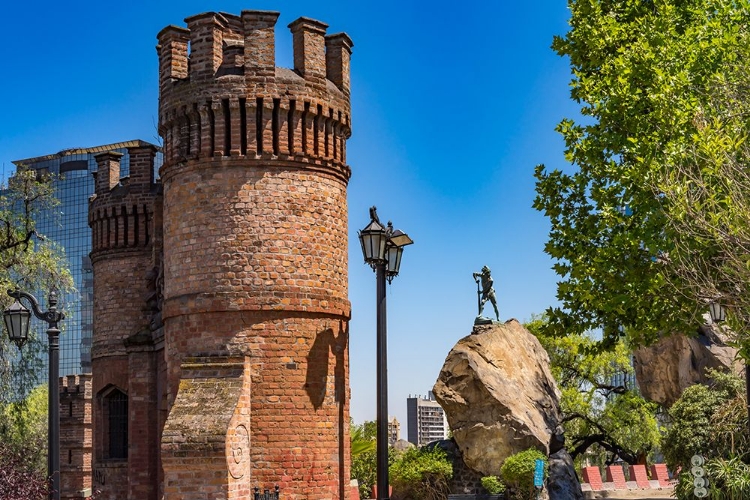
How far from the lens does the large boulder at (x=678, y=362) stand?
110 ft

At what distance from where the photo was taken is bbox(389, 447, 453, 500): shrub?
28.2 m

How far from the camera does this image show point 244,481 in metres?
18.5

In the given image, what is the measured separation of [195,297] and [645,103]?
931 cm

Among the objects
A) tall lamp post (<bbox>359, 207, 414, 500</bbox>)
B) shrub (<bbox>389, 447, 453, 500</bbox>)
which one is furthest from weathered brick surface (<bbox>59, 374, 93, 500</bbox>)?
tall lamp post (<bbox>359, 207, 414, 500</bbox>)

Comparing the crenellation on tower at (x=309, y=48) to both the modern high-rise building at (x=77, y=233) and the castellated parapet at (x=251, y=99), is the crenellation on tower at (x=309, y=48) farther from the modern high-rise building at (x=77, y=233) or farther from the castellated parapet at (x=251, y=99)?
the modern high-rise building at (x=77, y=233)

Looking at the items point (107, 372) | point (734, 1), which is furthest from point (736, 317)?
point (107, 372)

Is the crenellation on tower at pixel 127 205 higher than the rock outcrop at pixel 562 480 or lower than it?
higher

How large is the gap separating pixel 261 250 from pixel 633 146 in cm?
729

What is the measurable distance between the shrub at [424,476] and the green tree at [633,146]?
8557 mm

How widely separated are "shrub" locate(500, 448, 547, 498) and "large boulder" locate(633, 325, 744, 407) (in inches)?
331

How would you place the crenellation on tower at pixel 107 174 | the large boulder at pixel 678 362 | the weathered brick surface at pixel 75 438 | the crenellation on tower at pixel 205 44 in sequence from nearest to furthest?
the crenellation on tower at pixel 205 44
the crenellation on tower at pixel 107 174
the large boulder at pixel 678 362
the weathered brick surface at pixel 75 438

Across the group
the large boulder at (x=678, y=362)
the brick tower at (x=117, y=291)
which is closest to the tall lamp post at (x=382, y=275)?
the brick tower at (x=117, y=291)

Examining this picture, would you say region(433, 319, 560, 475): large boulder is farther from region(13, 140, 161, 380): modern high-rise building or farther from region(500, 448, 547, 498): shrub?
region(13, 140, 161, 380): modern high-rise building

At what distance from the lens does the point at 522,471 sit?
2620 centimetres
